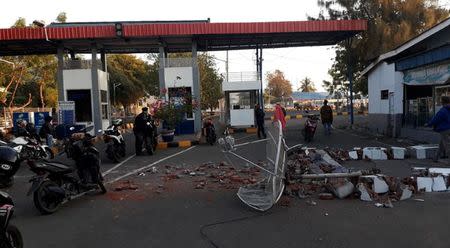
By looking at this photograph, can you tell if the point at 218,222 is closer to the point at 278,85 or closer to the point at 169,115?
the point at 169,115

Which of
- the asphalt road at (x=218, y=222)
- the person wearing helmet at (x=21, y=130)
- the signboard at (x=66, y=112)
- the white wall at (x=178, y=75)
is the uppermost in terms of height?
the white wall at (x=178, y=75)

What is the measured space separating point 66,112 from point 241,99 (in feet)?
33.7

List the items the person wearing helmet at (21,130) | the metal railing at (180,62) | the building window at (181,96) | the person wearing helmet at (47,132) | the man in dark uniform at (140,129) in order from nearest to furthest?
1. the person wearing helmet at (21,130)
2. the man in dark uniform at (140,129)
3. the person wearing helmet at (47,132)
4. the building window at (181,96)
5. the metal railing at (180,62)

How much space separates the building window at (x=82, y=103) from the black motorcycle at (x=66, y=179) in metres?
16.4

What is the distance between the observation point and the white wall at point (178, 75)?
80.5 ft

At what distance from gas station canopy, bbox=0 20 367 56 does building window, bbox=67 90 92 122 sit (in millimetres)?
2622

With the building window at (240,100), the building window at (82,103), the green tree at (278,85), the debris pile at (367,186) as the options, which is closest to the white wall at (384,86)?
the building window at (240,100)

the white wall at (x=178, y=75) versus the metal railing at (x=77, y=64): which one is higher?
the metal railing at (x=77, y=64)

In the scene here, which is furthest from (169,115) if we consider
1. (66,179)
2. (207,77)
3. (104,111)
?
(207,77)

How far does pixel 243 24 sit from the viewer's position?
77.4 ft

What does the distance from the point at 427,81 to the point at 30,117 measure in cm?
1903

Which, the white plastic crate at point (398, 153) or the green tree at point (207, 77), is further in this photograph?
the green tree at point (207, 77)

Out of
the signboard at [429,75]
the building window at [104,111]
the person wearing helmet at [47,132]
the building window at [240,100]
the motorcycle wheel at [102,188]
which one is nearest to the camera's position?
the motorcycle wheel at [102,188]

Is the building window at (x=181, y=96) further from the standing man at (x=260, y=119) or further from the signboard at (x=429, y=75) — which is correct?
the signboard at (x=429, y=75)
